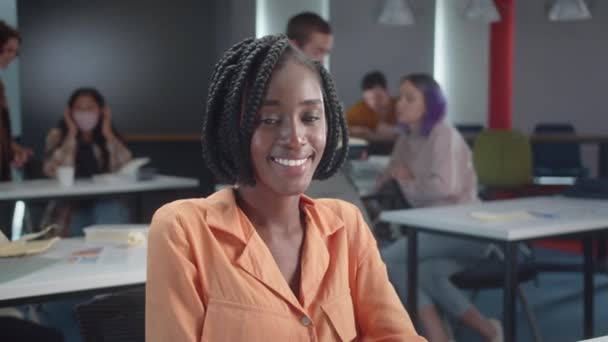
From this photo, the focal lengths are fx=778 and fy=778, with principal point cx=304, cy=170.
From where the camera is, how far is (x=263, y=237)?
133 cm

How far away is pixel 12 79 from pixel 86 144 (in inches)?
156

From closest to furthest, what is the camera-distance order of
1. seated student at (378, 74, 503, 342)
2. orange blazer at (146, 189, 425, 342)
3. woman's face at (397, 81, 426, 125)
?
orange blazer at (146, 189, 425, 342) < seated student at (378, 74, 503, 342) < woman's face at (397, 81, 426, 125)

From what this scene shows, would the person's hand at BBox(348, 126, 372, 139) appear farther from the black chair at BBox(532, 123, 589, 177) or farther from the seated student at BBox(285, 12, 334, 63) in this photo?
the seated student at BBox(285, 12, 334, 63)

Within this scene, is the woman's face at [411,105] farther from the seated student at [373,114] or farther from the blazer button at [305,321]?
the blazer button at [305,321]

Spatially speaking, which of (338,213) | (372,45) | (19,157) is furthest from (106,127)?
(372,45)

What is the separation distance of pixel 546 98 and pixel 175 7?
183 inches

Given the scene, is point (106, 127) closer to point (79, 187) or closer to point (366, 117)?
point (79, 187)

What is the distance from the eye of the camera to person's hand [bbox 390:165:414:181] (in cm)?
381

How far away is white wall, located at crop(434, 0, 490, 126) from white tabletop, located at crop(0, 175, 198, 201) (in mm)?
5924

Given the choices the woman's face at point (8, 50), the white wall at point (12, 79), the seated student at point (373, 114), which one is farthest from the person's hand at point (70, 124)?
the white wall at point (12, 79)

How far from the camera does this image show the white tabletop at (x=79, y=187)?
3984 millimetres

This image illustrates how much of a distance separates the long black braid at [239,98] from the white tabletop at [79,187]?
9.66 ft

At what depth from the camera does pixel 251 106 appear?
1.22 metres

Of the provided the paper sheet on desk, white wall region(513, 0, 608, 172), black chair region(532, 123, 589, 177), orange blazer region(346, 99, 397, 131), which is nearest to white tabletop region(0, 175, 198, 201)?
the paper sheet on desk
